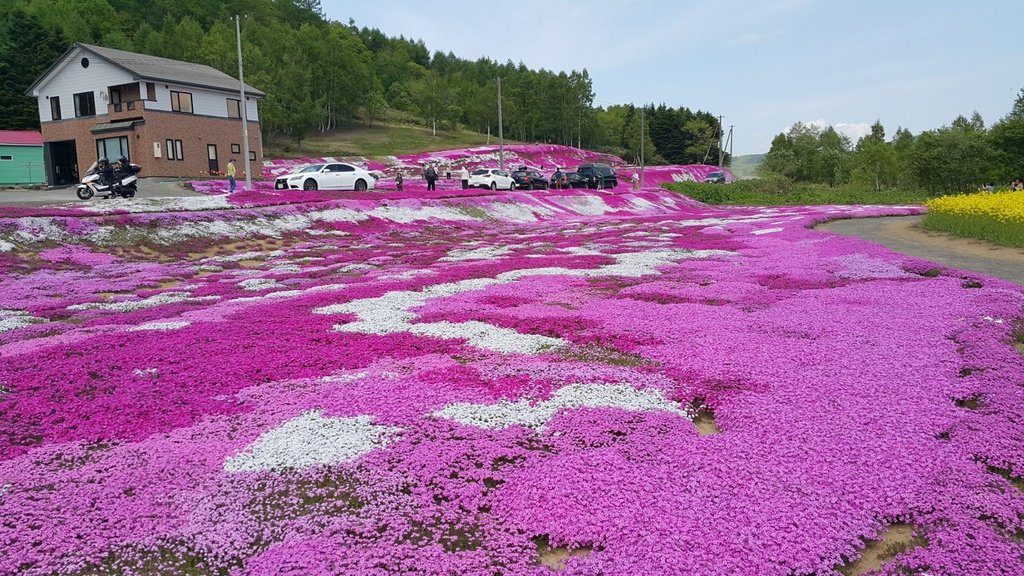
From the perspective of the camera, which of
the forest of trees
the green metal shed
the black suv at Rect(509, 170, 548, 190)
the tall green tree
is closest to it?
the green metal shed

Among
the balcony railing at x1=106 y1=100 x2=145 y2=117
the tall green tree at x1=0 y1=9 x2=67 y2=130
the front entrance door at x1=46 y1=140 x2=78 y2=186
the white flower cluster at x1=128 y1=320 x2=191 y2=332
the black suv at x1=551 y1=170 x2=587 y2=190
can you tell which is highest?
the tall green tree at x1=0 y1=9 x2=67 y2=130

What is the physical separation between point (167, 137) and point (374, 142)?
161 feet

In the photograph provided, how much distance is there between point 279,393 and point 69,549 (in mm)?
2791

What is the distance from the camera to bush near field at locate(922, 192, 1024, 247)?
56.3 ft

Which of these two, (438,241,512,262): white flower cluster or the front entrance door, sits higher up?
the front entrance door

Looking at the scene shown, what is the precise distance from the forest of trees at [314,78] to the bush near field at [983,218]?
71859mm

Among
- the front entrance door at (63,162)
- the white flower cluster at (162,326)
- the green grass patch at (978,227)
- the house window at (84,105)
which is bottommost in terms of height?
the white flower cluster at (162,326)

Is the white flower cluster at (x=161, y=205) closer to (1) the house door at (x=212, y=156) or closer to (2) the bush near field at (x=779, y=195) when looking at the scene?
(1) the house door at (x=212, y=156)

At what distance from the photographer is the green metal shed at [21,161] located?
5250cm

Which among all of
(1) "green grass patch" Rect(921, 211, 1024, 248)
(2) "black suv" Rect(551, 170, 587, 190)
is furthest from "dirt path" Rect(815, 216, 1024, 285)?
(2) "black suv" Rect(551, 170, 587, 190)

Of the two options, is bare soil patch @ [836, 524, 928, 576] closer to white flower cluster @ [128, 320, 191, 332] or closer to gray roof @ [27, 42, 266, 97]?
white flower cluster @ [128, 320, 191, 332]

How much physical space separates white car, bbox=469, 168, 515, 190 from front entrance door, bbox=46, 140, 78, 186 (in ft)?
112

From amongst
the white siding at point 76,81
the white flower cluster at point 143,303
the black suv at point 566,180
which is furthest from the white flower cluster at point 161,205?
the black suv at point 566,180

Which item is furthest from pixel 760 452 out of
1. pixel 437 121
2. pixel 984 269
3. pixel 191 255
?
pixel 437 121
